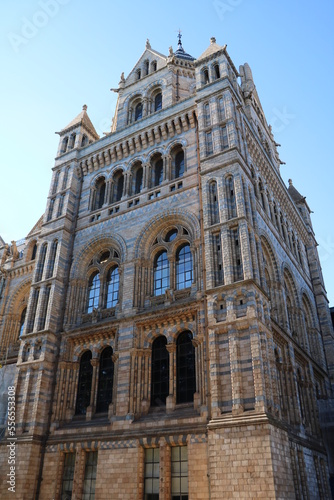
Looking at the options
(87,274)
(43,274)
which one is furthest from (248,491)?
(43,274)

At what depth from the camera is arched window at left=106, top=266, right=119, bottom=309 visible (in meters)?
23.2

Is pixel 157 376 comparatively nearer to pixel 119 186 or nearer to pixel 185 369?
pixel 185 369

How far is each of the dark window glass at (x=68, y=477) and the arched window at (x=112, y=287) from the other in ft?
24.4

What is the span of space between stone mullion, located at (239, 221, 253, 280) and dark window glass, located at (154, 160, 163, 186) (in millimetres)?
7953

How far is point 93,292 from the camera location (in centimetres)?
2456

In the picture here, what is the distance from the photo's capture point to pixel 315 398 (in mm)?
23469

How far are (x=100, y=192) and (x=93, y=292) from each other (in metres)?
7.25

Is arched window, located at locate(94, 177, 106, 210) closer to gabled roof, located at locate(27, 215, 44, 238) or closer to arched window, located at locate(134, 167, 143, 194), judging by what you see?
arched window, located at locate(134, 167, 143, 194)

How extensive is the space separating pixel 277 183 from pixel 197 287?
1310 centimetres

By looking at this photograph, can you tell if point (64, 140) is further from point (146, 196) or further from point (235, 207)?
point (235, 207)

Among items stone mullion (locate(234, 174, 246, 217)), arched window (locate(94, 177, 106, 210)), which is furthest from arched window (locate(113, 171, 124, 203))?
stone mullion (locate(234, 174, 246, 217))

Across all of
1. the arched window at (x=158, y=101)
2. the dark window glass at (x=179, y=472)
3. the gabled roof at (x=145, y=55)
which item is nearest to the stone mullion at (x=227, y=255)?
the dark window glass at (x=179, y=472)

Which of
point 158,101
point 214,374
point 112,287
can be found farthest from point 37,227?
point 214,374

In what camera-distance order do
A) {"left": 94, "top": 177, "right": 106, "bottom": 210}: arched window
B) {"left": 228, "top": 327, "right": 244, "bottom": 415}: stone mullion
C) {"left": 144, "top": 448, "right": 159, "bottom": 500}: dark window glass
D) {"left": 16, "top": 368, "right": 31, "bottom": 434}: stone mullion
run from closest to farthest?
{"left": 228, "top": 327, "right": 244, "bottom": 415}: stone mullion → {"left": 144, "top": 448, "right": 159, "bottom": 500}: dark window glass → {"left": 16, "top": 368, "right": 31, "bottom": 434}: stone mullion → {"left": 94, "top": 177, "right": 106, "bottom": 210}: arched window
